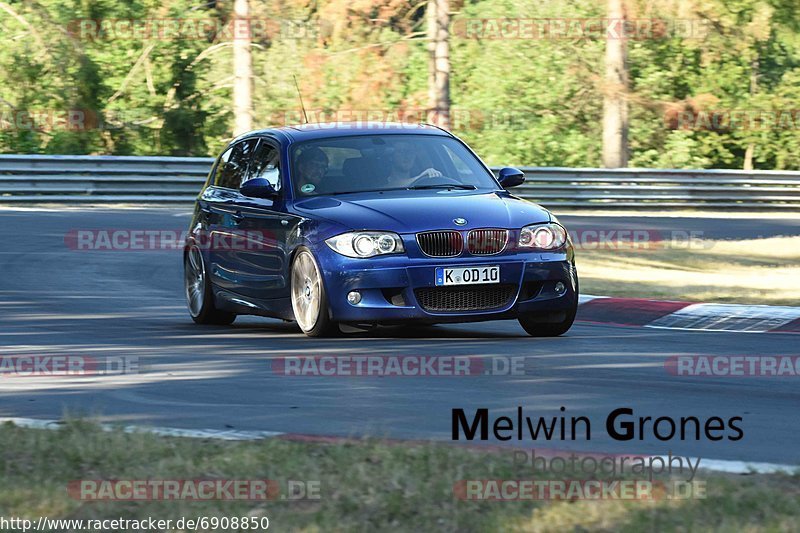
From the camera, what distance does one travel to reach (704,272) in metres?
16.9

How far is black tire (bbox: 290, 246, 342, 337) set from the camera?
1012 centimetres

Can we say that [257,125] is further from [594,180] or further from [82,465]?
[82,465]

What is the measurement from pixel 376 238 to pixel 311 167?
1.52 metres

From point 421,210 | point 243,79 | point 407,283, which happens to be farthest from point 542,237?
point 243,79

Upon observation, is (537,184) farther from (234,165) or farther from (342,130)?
(342,130)

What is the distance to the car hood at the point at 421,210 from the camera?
998 centimetres

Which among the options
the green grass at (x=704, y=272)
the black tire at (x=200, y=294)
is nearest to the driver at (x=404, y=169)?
the black tire at (x=200, y=294)

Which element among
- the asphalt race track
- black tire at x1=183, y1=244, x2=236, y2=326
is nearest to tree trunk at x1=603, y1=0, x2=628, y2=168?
the asphalt race track

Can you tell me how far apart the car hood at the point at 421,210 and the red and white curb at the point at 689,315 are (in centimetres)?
219

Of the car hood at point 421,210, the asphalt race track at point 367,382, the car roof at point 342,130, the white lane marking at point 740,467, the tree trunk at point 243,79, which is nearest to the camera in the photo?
the white lane marking at point 740,467

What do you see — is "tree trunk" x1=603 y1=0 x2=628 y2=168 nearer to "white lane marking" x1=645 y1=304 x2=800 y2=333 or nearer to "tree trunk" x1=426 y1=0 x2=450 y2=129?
"tree trunk" x1=426 y1=0 x2=450 y2=129

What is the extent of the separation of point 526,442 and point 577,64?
3305 centimetres

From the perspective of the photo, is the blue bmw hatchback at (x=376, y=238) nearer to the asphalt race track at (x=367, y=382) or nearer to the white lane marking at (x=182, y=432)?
the asphalt race track at (x=367, y=382)

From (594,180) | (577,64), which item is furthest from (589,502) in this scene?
(577,64)
